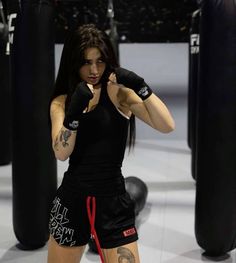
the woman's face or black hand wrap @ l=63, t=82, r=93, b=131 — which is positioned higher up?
the woman's face

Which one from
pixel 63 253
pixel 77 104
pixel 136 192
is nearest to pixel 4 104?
pixel 136 192

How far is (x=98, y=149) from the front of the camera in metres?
1.55

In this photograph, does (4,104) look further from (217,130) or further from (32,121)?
(217,130)

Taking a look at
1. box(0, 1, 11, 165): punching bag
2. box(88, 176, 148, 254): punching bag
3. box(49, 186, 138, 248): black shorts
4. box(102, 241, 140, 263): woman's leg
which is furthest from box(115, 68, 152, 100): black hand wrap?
box(0, 1, 11, 165): punching bag

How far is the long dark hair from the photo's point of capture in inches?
60.0

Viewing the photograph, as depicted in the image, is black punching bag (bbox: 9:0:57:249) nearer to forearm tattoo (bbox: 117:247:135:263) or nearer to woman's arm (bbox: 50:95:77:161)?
woman's arm (bbox: 50:95:77:161)

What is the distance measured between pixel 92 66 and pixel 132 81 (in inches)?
5.1

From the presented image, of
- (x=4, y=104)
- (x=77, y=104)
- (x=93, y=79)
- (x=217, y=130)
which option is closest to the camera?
(x=77, y=104)

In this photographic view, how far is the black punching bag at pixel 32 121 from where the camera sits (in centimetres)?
234

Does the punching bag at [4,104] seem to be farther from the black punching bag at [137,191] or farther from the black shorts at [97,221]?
the black shorts at [97,221]

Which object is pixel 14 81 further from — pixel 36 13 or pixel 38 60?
pixel 36 13

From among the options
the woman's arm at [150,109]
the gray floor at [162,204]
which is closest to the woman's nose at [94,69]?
the woman's arm at [150,109]

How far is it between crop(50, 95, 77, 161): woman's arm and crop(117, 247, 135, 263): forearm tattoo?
1.09 ft

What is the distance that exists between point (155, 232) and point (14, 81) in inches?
45.8
